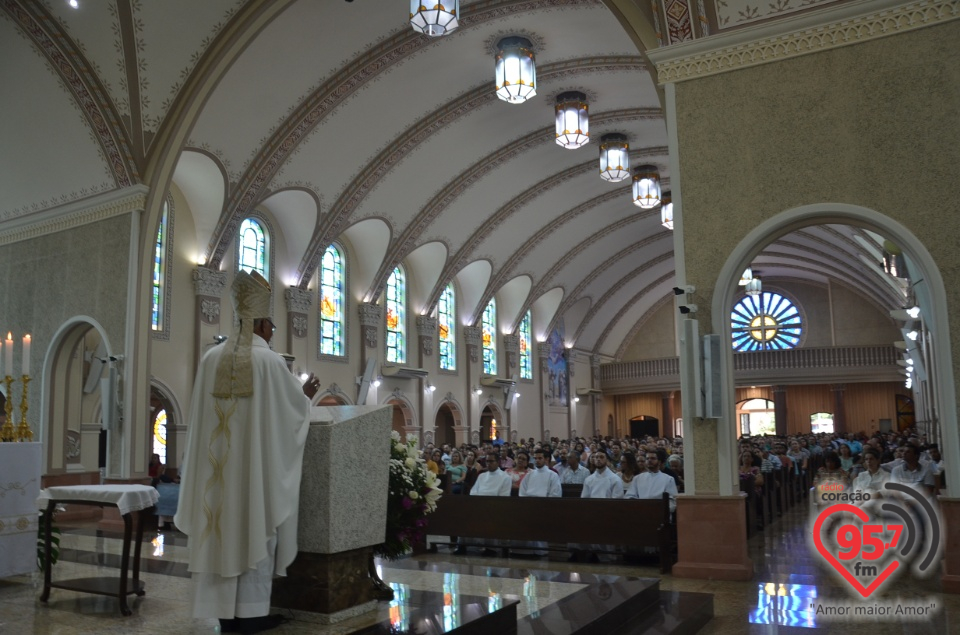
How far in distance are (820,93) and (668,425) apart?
26004mm

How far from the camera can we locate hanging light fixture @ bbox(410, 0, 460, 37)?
10.0 metres

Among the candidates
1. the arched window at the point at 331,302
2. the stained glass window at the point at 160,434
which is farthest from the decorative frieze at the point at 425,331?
the stained glass window at the point at 160,434

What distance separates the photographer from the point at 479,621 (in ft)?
13.5

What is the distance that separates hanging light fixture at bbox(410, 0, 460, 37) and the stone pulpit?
704cm

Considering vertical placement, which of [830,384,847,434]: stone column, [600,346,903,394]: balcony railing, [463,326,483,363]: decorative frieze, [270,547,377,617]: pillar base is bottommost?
[270,547,377,617]: pillar base

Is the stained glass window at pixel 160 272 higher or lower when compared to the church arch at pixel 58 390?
higher

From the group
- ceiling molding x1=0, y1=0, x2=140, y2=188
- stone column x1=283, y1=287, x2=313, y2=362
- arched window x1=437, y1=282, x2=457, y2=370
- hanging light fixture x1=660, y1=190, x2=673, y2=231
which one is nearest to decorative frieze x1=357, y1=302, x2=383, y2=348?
stone column x1=283, y1=287, x2=313, y2=362

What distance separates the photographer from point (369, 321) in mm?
20094

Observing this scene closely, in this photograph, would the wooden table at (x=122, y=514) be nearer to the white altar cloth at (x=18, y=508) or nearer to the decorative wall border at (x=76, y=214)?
the white altar cloth at (x=18, y=508)

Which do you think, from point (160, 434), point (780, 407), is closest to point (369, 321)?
point (160, 434)

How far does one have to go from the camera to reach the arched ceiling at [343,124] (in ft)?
36.6

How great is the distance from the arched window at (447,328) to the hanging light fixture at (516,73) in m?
10.4

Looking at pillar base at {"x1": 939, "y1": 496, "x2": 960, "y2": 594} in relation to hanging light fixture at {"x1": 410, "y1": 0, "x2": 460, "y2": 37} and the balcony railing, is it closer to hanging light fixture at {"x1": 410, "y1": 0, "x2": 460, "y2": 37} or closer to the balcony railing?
hanging light fixture at {"x1": 410, "y1": 0, "x2": 460, "y2": 37}

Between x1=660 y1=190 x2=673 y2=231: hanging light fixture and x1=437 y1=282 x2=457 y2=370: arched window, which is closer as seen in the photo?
x1=660 y1=190 x2=673 y2=231: hanging light fixture
